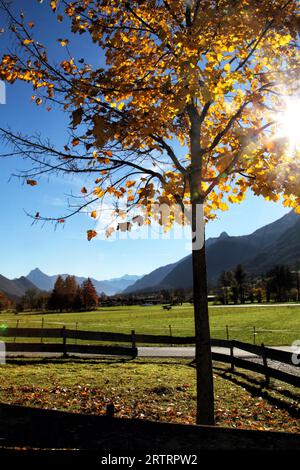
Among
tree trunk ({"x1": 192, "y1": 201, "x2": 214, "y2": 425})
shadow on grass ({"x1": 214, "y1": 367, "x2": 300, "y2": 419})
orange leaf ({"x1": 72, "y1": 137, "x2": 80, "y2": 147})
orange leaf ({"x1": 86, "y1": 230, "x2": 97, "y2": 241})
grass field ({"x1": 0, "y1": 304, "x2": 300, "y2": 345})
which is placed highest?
orange leaf ({"x1": 72, "y1": 137, "x2": 80, "y2": 147})

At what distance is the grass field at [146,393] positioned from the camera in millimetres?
9742

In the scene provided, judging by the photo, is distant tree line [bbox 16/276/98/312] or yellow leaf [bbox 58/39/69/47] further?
distant tree line [bbox 16/276/98/312]

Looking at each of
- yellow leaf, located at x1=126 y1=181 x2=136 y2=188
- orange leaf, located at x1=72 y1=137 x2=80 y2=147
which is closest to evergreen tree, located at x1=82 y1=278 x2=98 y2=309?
yellow leaf, located at x1=126 y1=181 x2=136 y2=188

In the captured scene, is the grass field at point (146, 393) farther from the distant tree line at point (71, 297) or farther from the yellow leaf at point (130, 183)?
the distant tree line at point (71, 297)

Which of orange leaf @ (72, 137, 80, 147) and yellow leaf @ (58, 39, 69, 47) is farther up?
yellow leaf @ (58, 39, 69, 47)

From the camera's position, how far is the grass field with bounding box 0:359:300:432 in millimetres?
9742

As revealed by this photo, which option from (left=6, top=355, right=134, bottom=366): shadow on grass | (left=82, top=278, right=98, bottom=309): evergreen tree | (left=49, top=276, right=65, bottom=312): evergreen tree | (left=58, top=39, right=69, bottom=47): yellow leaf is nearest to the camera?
(left=58, top=39, right=69, bottom=47): yellow leaf

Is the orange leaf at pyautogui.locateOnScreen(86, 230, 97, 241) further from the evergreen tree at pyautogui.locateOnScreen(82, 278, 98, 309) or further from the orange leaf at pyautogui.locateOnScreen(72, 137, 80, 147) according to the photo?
the evergreen tree at pyautogui.locateOnScreen(82, 278, 98, 309)

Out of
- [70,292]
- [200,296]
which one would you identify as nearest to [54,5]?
[200,296]

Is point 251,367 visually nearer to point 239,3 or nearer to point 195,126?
point 195,126

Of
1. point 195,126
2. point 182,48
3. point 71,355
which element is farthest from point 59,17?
point 71,355

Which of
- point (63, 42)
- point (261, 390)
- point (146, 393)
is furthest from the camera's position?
point (261, 390)

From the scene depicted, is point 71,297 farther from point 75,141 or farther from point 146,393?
point 75,141

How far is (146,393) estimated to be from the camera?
39.3 ft
